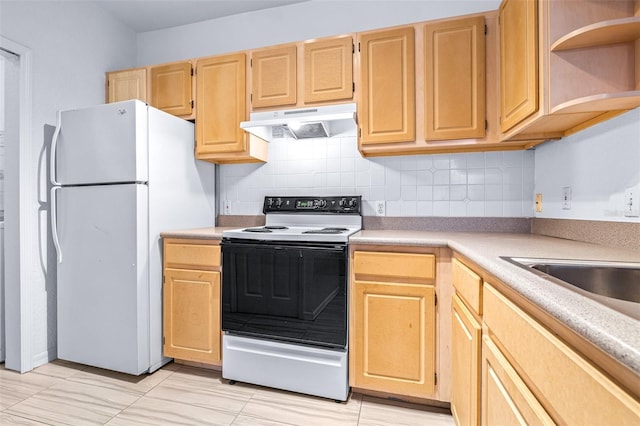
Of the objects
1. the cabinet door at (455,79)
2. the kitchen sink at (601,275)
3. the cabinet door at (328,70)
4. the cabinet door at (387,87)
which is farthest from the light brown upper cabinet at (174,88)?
the kitchen sink at (601,275)

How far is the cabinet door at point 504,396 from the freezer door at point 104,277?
1881 millimetres

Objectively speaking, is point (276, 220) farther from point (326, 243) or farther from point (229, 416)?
point (229, 416)

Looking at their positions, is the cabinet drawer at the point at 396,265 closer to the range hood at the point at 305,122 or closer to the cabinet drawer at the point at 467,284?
the cabinet drawer at the point at 467,284

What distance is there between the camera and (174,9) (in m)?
2.56

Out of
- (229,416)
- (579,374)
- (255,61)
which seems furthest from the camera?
(255,61)

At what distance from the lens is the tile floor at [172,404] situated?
5.11ft

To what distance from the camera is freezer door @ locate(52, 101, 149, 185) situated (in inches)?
74.4

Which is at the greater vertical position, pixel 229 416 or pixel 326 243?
pixel 326 243

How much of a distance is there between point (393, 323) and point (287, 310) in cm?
59

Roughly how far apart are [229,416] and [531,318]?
1.52 metres

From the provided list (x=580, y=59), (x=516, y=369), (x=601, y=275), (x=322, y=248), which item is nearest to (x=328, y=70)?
(x=322, y=248)

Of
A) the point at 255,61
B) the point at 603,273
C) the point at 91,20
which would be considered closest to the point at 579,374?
the point at 603,273

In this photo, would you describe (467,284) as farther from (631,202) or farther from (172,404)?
(172,404)

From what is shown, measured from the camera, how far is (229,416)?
1588 mm
